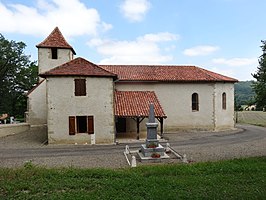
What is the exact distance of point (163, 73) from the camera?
83.6 ft

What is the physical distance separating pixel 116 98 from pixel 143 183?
14.4m

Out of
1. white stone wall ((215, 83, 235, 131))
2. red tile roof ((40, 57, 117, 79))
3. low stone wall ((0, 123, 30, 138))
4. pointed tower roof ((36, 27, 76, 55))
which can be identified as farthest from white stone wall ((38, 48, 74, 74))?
white stone wall ((215, 83, 235, 131))

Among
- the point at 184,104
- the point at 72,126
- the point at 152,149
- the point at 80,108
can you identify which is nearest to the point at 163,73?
the point at 184,104

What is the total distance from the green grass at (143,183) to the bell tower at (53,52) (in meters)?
17.7

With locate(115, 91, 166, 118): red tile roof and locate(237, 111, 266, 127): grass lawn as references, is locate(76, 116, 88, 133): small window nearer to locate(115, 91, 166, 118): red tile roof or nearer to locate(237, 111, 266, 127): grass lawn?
locate(115, 91, 166, 118): red tile roof

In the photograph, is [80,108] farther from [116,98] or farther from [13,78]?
[13,78]

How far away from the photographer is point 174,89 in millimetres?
24578

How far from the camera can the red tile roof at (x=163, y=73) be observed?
24.2 m

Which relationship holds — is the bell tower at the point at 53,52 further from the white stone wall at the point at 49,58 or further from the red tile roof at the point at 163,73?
the red tile roof at the point at 163,73

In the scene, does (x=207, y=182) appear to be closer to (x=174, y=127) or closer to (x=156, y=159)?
(x=156, y=159)

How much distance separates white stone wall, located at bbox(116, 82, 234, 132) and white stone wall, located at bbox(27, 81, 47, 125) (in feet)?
33.3

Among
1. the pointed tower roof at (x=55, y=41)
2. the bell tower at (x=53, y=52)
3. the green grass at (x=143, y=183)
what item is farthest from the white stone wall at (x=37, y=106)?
the green grass at (x=143, y=183)

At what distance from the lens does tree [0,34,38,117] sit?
40228 mm

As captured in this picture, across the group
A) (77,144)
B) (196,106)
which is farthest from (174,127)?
(77,144)
